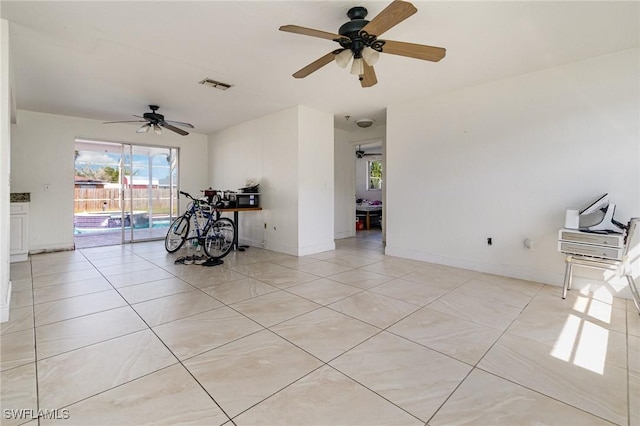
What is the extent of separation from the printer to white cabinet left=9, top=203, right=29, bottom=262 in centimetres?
778

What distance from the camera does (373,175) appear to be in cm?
1045

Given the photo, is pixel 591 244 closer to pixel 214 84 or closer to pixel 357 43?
pixel 357 43

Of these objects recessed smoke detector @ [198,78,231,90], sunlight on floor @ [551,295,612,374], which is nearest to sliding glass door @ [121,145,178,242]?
recessed smoke detector @ [198,78,231,90]

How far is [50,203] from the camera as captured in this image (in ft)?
17.7

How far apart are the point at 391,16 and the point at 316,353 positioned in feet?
7.80

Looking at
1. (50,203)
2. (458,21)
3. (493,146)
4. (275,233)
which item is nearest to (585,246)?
(493,146)

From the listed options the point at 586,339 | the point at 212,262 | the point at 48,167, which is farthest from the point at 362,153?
the point at 586,339

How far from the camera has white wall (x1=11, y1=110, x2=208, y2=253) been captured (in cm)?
514

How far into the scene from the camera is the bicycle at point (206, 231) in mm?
4846

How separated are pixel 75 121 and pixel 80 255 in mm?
2746

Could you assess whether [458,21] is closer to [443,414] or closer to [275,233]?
[443,414]

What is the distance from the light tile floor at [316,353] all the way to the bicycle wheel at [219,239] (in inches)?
55.1

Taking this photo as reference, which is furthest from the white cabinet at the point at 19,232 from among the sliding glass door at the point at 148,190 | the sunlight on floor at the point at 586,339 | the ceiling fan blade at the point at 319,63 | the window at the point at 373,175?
the window at the point at 373,175

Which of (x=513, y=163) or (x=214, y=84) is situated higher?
(x=214, y=84)
